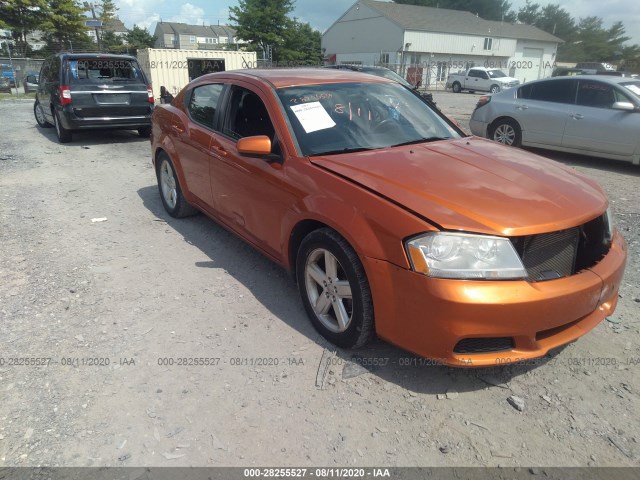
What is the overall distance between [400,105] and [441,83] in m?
42.8

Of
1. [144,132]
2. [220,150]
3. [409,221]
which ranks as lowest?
[144,132]

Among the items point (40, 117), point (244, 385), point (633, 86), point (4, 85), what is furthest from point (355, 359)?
point (4, 85)

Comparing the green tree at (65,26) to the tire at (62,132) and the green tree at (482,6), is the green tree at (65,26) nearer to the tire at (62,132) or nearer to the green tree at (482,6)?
the tire at (62,132)

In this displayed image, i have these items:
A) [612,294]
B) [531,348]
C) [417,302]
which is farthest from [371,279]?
[612,294]

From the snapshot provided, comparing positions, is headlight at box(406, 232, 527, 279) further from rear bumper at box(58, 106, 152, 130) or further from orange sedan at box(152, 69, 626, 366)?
rear bumper at box(58, 106, 152, 130)

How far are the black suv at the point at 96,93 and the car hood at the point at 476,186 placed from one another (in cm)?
812

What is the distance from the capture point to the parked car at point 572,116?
7441mm

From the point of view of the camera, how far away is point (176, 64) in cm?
2080

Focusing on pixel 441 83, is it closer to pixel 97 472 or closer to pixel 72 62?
pixel 72 62

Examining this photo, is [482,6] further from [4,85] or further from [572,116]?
[572,116]

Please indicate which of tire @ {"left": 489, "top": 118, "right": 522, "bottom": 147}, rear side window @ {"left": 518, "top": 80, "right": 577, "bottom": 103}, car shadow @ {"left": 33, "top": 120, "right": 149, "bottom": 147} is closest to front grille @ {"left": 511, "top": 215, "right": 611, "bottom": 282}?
rear side window @ {"left": 518, "top": 80, "right": 577, "bottom": 103}

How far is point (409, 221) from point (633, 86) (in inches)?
294

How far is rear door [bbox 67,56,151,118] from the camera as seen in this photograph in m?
9.40

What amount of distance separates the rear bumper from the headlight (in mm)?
9179
